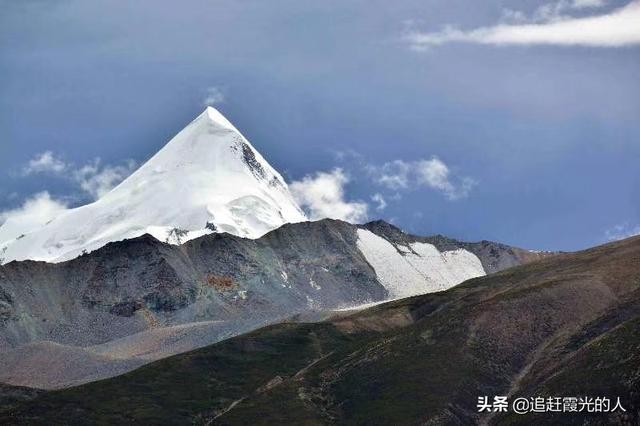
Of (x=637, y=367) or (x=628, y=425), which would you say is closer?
(x=628, y=425)

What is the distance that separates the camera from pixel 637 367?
200 meters

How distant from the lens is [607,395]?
198 metres

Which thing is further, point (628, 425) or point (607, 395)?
point (607, 395)

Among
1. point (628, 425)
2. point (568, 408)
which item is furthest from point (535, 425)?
point (628, 425)

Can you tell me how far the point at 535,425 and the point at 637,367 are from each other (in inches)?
691

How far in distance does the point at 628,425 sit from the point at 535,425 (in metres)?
18.0

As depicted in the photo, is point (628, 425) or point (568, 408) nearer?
point (628, 425)

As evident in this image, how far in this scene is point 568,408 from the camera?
200m

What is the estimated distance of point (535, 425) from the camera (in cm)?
19888

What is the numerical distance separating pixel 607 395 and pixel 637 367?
6.48 m

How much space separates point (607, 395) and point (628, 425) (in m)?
13.7

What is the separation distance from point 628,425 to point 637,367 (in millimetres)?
17173

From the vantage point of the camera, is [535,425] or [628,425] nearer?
[628,425]

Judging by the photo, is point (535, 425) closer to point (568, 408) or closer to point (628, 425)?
point (568, 408)
